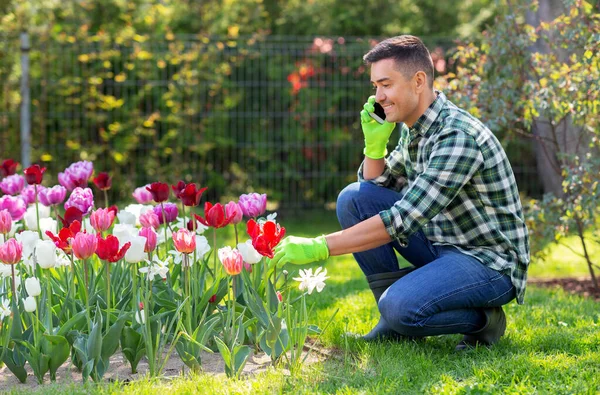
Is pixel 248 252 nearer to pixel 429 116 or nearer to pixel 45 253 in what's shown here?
pixel 45 253

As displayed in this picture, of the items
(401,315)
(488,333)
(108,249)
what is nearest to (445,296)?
(401,315)

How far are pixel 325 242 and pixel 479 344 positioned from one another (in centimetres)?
79

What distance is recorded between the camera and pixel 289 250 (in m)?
3.07

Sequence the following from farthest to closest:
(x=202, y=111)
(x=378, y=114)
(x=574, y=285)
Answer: (x=202, y=111) < (x=574, y=285) < (x=378, y=114)

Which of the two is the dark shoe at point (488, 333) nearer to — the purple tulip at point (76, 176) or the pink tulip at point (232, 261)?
the pink tulip at point (232, 261)

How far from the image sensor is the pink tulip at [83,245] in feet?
8.86

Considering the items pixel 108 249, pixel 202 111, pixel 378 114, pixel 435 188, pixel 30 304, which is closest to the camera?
pixel 108 249

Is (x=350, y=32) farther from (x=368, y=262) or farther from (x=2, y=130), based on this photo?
(x=368, y=262)

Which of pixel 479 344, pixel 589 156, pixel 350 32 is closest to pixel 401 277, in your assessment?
pixel 479 344

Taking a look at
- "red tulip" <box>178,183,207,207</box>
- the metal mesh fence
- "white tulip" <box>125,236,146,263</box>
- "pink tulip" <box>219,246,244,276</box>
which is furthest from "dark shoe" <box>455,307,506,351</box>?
the metal mesh fence

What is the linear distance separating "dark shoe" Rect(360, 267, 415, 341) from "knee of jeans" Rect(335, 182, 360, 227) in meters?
0.25

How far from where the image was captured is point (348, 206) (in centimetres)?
363

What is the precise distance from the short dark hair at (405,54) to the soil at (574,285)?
2.14 meters

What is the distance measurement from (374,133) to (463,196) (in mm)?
550
